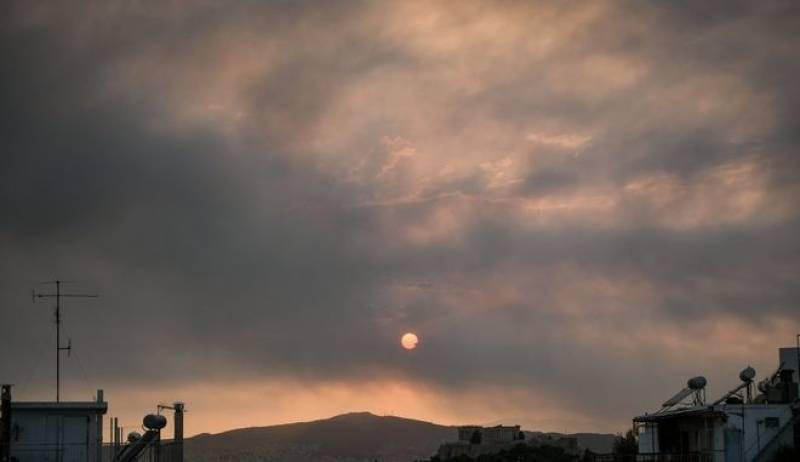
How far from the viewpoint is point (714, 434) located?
73062 millimetres

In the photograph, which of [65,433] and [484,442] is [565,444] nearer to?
[484,442]

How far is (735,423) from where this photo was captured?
7162cm

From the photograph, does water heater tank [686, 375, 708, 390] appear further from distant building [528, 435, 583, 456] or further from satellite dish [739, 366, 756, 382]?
distant building [528, 435, 583, 456]

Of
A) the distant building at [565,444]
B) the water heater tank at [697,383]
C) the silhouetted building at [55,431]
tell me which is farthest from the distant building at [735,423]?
the distant building at [565,444]

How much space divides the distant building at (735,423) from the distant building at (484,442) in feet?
207

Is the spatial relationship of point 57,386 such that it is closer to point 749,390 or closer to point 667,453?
point 667,453

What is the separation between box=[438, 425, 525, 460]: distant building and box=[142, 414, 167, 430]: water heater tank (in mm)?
87415

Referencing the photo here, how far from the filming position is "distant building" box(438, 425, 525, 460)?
14612 cm

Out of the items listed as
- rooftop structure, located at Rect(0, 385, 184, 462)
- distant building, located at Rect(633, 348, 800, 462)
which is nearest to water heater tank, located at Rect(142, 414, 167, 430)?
rooftop structure, located at Rect(0, 385, 184, 462)

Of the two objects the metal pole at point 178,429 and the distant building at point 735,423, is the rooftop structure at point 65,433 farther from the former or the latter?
the distant building at point 735,423

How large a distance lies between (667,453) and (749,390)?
6.49 metres

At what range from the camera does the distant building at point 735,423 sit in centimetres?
7125

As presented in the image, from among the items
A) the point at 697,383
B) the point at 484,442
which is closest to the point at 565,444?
the point at 484,442

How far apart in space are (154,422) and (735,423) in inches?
1250
